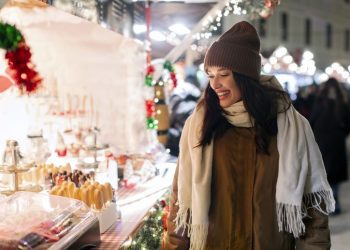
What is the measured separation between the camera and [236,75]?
6.55 feet

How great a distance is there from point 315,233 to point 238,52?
0.86m

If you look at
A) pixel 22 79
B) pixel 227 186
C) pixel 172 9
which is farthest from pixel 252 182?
pixel 172 9

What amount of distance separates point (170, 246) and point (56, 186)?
0.84 m

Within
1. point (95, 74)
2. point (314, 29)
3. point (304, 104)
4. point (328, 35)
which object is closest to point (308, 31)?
point (314, 29)

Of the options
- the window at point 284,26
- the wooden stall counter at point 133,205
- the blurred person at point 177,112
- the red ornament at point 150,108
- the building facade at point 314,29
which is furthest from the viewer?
the window at point 284,26

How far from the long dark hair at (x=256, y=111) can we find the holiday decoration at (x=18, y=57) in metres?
1.20

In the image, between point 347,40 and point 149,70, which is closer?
point 149,70

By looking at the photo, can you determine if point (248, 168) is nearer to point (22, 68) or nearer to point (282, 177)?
point (282, 177)

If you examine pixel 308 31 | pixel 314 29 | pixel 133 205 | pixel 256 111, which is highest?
pixel 314 29

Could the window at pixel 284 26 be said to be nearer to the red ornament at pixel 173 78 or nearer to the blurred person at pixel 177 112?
the blurred person at pixel 177 112

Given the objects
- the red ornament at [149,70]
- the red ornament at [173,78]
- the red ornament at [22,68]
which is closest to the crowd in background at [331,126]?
the red ornament at [173,78]

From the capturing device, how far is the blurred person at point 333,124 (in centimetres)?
593

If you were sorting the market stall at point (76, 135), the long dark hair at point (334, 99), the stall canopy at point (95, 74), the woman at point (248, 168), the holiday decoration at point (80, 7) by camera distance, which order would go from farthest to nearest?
1. the long dark hair at point (334, 99)
2. the stall canopy at point (95, 74)
3. the holiday decoration at point (80, 7)
4. the market stall at point (76, 135)
5. the woman at point (248, 168)

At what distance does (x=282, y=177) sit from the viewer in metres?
1.88
